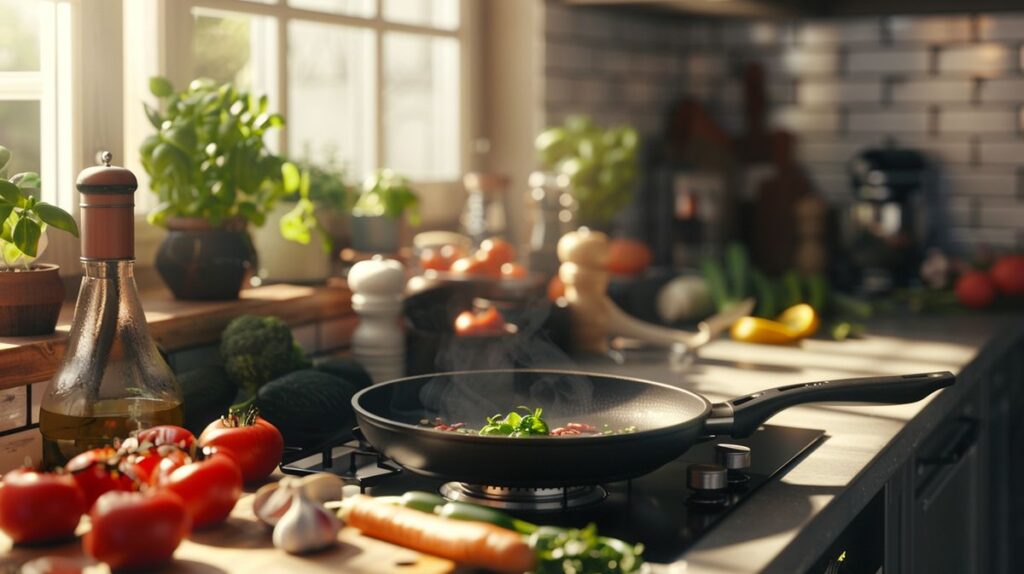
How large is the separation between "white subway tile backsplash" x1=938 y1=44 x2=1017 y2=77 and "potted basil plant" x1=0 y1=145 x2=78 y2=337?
2204mm

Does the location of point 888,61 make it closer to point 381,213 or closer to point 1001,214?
point 1001,214

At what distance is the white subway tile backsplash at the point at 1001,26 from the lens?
2.87 m

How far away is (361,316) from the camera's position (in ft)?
5.99

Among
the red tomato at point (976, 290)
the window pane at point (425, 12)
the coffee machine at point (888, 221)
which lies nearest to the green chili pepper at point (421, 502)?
the window pane at point (425, 12)

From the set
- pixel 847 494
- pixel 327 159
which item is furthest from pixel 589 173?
pixel 847 494

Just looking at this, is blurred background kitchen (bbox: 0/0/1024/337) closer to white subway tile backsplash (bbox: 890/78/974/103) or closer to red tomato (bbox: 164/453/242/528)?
white subway tile backsplash (bbox: 890/78/974/103)

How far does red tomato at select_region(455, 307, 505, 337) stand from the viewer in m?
1.80

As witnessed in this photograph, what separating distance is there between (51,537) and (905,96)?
2.45 metres

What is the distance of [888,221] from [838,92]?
0.40 meters

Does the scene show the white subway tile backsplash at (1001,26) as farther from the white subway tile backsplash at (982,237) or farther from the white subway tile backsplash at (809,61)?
the white subway tile backsplash at (982,237)

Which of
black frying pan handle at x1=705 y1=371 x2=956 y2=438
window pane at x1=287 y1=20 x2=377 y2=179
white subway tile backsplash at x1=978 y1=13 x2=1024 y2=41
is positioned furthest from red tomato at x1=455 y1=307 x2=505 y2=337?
white subway tile backsplash at x1=978 y1=13 x2=1024 y2=41

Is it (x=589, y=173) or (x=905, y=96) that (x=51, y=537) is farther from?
(x=905, y=96)

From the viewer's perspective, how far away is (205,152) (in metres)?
1.64

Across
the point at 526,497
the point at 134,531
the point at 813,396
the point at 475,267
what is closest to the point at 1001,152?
the point at 475,267
